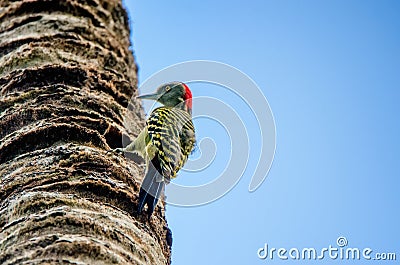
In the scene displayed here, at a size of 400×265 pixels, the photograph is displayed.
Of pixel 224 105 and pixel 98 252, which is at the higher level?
pixel 224 105

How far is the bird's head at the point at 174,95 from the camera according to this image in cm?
579

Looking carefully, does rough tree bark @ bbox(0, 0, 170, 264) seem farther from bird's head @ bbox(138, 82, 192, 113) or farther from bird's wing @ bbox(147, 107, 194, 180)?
bird's head @ bbox(138, 82, 192, 113)

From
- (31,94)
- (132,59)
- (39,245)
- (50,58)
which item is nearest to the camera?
(39,245)

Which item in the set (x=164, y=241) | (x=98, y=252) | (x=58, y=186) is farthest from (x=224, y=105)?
(x=98, y=252)

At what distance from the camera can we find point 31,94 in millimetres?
3773

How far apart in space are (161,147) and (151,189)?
32.9 inches

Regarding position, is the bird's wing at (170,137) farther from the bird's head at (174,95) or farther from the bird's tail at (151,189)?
the bird's head at (174,95)

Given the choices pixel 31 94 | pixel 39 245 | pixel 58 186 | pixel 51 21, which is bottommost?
pixel 39 245

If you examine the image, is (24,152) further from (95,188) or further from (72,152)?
(95,188)

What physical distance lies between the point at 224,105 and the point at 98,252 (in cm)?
217

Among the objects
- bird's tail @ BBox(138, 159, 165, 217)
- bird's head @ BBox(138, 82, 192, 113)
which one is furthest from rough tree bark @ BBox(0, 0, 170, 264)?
bird's head @ BBox(138, 82, 192, 113)

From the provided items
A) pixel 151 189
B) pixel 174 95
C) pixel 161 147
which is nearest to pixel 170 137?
pixel 161 147

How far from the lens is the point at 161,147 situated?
4.30m

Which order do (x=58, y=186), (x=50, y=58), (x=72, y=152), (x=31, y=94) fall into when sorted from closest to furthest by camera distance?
(x=58, y=186) → (x=72, y=152) → (x=31, y=94) → (x=50, y=58)
